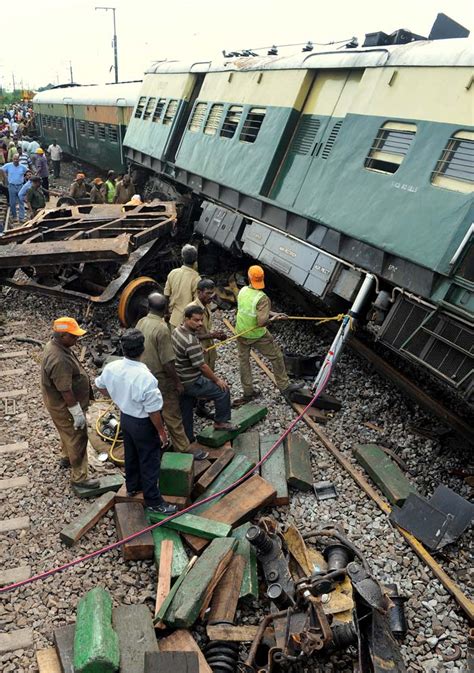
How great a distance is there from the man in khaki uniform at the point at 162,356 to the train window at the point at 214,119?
6677mm

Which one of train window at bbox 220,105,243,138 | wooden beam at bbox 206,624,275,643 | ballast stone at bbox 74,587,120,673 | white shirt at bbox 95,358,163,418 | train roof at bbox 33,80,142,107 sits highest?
train window at bbox 220,105,243,138

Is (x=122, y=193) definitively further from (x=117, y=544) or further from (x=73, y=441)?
(x=117, y=544)

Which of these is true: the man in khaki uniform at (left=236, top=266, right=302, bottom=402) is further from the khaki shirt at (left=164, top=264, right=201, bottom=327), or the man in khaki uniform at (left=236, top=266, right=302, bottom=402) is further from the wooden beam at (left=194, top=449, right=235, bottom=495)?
the wooden beam at (left=194, top=449, right=235, bottom=495)

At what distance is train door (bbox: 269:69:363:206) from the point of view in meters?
7.16

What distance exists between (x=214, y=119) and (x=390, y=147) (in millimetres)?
5506

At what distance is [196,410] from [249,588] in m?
2.87

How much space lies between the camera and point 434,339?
5246mm

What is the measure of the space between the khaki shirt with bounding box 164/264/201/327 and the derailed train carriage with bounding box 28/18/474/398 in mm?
1565

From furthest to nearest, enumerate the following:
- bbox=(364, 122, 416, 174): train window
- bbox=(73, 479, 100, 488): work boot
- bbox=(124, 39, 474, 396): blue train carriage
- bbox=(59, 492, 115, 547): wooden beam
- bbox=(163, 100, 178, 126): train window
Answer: bbox=(163, 100, 178, 126): train window < bbox=(364, 122, 416, 174): train window < bbox=(124, 39, 474, 396): blue train carriage < bbox=(73, 479, 100, 488): work boot < bbox=(59, 492, 115, 547): wooden beam

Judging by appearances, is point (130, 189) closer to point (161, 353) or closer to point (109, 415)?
point (109, 415)

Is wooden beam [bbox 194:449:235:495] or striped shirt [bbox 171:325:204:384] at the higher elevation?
striped shirt [bbox 171:325:204:384]

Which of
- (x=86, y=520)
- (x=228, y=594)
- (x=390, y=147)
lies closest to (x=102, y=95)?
(x=390, y=147)

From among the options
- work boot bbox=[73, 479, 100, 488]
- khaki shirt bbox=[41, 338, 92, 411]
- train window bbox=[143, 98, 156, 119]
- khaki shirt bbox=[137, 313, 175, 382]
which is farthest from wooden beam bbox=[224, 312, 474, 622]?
train window bbox=[143, 98, 156, 119]

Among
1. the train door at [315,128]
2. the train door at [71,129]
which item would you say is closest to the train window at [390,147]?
the train door at [315,128]
